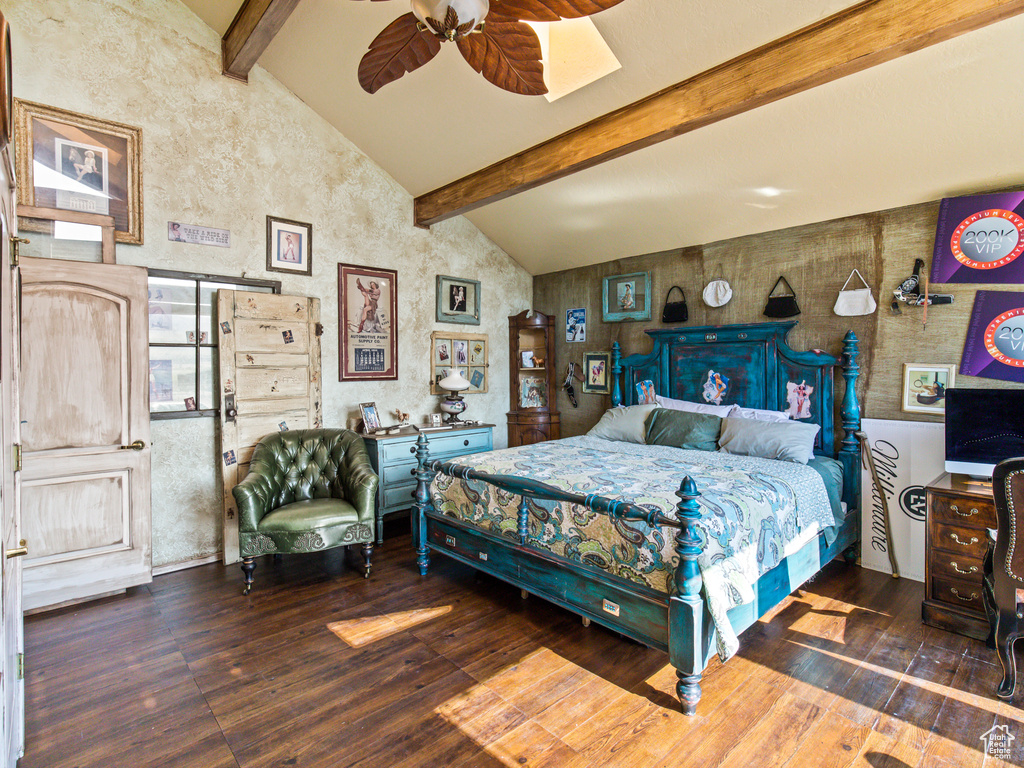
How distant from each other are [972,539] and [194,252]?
4978 millimetres

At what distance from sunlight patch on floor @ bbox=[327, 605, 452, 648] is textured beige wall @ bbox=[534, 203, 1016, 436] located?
10.2 ft

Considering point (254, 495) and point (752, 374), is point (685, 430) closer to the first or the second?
point (752, 374)

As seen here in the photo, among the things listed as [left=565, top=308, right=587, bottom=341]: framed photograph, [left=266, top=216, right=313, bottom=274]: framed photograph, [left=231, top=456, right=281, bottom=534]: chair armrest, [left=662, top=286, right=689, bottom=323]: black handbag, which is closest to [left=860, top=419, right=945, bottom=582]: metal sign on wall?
[left=662, top=286, right=689, bottom=323]: black handbag

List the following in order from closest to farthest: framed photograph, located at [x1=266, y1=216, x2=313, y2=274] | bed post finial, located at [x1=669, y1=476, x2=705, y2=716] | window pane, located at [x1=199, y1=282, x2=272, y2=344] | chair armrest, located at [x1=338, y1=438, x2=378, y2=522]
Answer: bed post finial, located at [x1=669, y1=476, x2=705, y2=716] < chair armrest, located at [x1=338, y1=438, x2=378, y2=522] < window pane, located at [x1=199, y1=282, x2=272, y2=344] < framed photograph, located at [x1=266, y1=216, x2=313, y2=274]

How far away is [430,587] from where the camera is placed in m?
3.25

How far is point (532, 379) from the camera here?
574 cm

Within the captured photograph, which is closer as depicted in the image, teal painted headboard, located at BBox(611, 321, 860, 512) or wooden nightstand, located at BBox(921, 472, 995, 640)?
wooden nightstand, located at BBox(921, 472, 995, 640)

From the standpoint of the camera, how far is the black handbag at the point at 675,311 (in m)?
4.55

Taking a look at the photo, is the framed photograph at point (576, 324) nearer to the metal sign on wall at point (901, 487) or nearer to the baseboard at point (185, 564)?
the metal sign on wall at point (901, 487)

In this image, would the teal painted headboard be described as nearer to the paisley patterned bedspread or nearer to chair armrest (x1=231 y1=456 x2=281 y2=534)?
the paisley patterned bedspread

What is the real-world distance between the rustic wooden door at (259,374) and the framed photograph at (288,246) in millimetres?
281

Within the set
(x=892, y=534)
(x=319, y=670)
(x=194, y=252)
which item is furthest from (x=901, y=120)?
(x=194, y=252)

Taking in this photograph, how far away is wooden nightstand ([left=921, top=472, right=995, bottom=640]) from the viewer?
2.60 metres

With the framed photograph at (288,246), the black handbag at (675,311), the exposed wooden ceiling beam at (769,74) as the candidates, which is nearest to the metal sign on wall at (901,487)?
the black handbag at (675,311)
